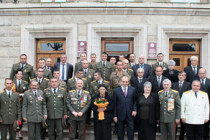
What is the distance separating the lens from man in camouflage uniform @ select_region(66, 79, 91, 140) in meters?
6.73

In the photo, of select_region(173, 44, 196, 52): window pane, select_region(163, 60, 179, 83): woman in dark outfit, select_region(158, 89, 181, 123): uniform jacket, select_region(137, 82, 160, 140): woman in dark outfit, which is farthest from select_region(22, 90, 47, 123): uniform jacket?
select_region(173, 44, 196, 52): window pane

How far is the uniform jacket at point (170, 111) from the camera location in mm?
6418

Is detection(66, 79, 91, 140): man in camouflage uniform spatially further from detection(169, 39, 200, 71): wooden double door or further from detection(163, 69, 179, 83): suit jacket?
detection(169, 39, 200, 71): wooden double door

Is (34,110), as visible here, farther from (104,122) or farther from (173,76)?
(173,76)

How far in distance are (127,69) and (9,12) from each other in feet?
19.1

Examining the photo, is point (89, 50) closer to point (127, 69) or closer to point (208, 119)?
point (127, 69)

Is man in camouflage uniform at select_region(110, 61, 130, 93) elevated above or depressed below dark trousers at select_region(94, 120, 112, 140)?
above

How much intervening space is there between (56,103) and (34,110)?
60cm

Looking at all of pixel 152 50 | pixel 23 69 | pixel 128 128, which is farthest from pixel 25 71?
pixel 152 50

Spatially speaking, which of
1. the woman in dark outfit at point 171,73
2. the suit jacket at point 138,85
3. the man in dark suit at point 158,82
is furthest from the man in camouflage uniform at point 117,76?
the woman in dark outfit at point 171,73

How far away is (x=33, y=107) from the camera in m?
6.63

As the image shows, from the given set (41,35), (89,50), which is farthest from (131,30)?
(41,35)

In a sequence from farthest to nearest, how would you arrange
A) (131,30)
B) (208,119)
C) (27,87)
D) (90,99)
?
(131,30), (27,87), (90,99), (208,119)

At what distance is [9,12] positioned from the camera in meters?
10.4
